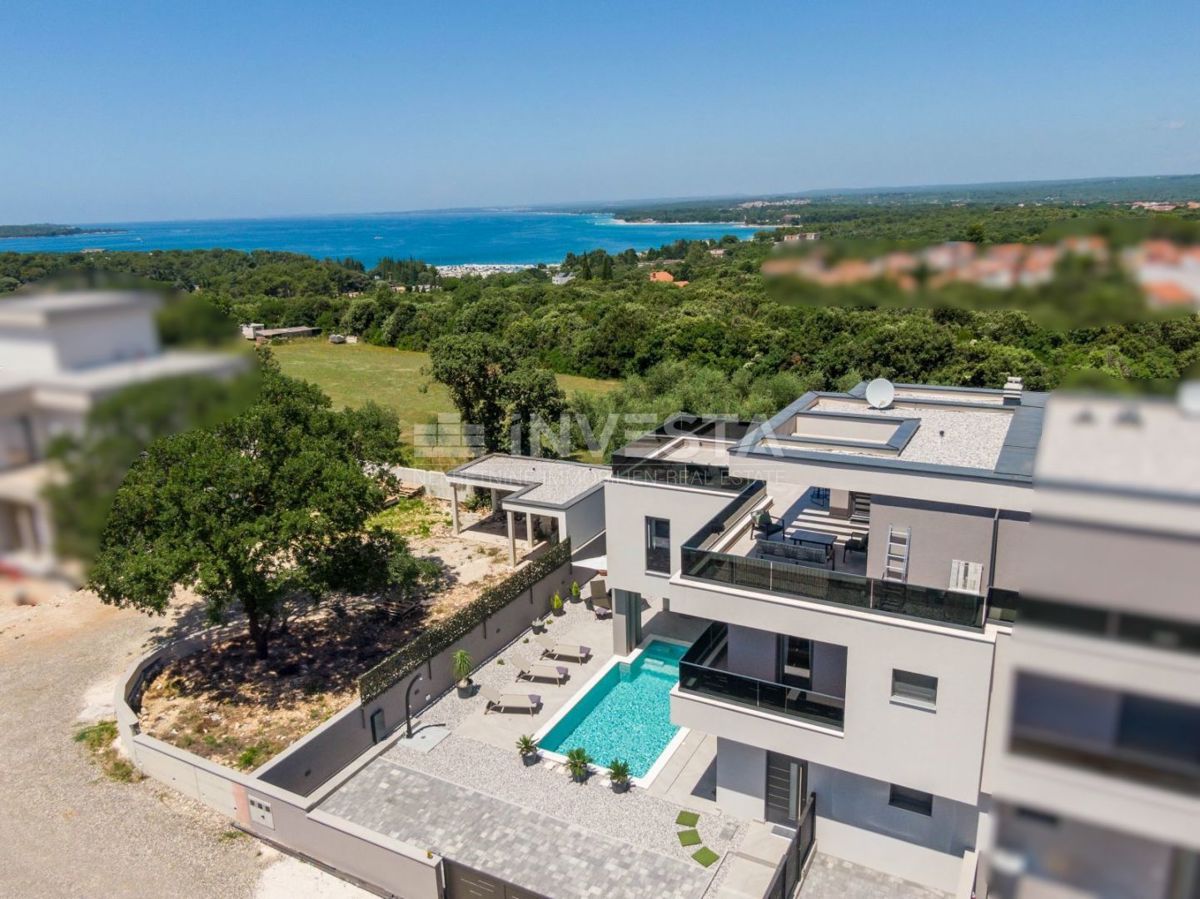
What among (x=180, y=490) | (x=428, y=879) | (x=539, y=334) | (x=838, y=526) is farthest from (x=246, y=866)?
(x=539, y=334)

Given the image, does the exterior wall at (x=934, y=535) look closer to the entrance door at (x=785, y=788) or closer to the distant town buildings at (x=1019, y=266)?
the entrance door at (x=785, y=788)

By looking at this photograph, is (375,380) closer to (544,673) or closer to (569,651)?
(569,651)

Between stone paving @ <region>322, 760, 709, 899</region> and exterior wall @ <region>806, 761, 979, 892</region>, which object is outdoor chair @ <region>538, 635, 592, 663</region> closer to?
stone paving @ <region>322, 760, 709, 899</region>

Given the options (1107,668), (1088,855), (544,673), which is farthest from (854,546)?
(1107,668)

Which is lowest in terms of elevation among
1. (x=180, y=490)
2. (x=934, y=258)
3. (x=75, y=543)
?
(x=180, y=490)

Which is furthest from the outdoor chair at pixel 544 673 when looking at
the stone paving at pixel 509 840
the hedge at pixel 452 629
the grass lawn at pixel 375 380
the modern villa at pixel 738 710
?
the grass lawn at pixel 375 380

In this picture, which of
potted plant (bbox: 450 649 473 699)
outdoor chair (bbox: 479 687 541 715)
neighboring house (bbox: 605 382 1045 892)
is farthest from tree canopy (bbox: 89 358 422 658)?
neighboring house (bbox: 605 382 1045 892)

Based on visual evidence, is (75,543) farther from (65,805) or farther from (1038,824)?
(65,805)
